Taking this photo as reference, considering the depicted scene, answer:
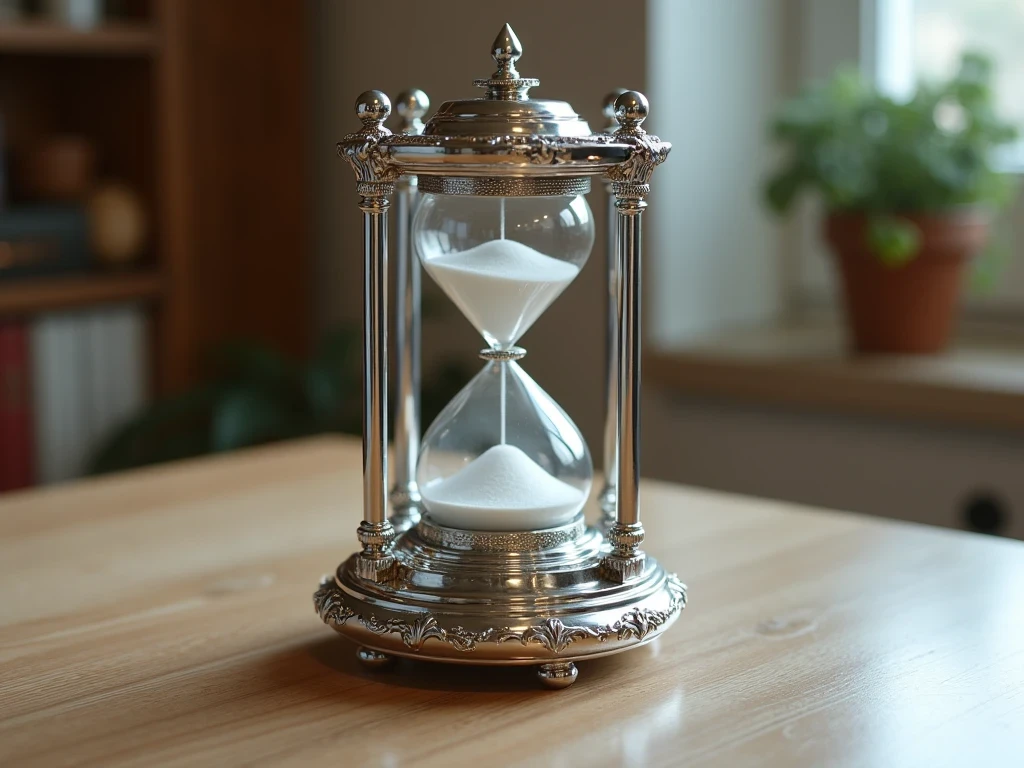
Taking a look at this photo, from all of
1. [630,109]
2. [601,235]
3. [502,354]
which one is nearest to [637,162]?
[630,109]

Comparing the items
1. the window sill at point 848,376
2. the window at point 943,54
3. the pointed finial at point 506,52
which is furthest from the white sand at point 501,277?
the window at point 943,54

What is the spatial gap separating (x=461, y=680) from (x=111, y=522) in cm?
50

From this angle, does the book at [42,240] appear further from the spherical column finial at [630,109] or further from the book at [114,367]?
the spherical column finial at [630,109]

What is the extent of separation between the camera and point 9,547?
112 cm

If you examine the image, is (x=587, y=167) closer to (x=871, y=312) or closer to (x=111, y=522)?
(x=111, y=522)

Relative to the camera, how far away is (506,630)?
2.61 ft

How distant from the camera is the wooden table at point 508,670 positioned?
72cm

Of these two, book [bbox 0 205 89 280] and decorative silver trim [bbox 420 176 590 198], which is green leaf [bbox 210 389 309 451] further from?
decorative silver trim [bbox 420 176 590 198]

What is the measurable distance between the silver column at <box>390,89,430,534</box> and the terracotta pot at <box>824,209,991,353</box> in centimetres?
104

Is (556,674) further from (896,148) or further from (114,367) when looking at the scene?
(114,367)

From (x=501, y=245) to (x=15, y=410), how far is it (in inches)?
61.8

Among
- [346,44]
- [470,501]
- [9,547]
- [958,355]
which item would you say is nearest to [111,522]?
[9,547]

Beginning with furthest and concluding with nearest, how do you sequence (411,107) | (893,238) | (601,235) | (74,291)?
(74,291), (601,235), (893,238), (411,107)

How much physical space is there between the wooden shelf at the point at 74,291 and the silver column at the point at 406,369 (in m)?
1.28
